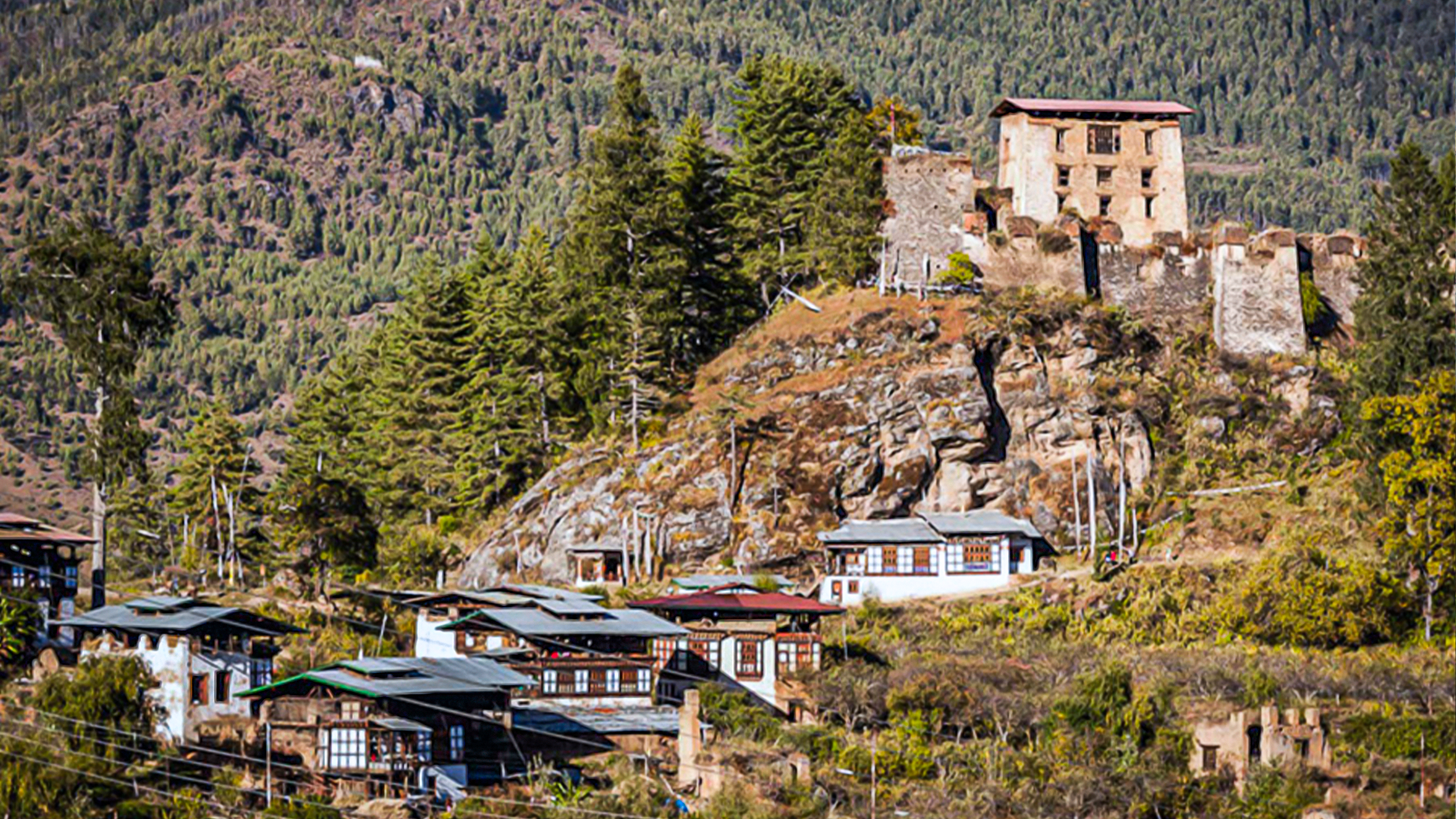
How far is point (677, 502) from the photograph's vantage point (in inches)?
3669

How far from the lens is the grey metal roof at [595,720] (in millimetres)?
71188

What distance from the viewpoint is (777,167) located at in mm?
107062

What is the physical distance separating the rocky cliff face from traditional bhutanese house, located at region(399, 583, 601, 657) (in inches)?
448

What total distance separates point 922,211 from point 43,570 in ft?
143

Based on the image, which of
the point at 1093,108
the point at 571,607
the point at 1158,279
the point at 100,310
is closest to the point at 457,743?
the point at 571,607

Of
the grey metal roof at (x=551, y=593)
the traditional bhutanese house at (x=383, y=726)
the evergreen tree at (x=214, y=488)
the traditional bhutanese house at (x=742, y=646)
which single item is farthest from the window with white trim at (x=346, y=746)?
the evergreen tree at (x=214, y=488)

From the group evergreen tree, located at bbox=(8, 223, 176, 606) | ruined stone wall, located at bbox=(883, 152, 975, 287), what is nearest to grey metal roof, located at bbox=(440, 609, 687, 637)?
evergreen tree, located at bbox=(8, 223, 176, 606)

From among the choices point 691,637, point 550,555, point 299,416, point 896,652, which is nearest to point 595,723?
point 691,637

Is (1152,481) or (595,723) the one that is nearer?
(595,723)

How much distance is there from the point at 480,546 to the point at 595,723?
25858 mm

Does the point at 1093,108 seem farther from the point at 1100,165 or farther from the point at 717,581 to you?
the point at 717,581

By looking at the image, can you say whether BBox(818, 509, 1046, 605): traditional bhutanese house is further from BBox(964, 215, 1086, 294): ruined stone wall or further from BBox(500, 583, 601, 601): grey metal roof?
BBox(964, 215, 1086, 294): ruined stone wall

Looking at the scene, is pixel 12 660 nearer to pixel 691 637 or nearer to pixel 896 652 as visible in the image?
pixel 691 637

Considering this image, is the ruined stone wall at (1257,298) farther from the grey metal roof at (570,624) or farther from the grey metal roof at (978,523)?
the grey metal roof at (570,624)
